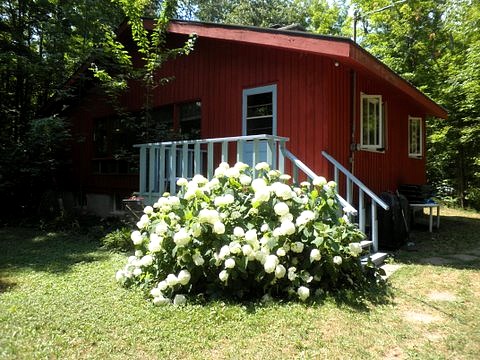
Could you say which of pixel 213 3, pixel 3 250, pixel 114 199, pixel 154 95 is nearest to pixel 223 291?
pixel 3 250

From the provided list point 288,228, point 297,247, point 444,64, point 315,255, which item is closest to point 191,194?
point 288,228

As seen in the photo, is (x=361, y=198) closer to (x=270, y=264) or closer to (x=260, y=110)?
(x=270, y=264)

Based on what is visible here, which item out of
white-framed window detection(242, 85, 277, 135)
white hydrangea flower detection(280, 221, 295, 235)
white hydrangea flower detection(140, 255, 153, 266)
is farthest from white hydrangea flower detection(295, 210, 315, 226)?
white-framed window detection(242, 85, 277, 135)

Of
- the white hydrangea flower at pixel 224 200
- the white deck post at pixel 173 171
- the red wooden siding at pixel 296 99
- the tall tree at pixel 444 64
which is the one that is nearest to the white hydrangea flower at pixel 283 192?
the white hydrangea flower at pixel 224 200

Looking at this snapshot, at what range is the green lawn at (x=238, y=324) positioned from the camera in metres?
2.58

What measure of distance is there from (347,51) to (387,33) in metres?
13.9

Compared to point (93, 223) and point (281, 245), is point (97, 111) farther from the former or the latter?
point (281, 245)

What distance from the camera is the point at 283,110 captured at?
591cm

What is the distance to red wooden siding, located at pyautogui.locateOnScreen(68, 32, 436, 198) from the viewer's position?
558 centimetres

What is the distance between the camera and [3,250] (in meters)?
6.12

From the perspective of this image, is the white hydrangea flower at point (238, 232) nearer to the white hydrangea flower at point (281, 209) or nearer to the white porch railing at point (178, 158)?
the white hydrangea flower at point (281, 209)

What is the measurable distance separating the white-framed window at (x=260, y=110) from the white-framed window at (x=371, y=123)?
156cm

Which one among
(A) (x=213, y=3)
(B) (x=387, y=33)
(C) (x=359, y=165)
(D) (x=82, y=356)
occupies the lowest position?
(D) (x=82, y=356)

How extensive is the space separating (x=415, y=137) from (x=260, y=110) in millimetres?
5218
